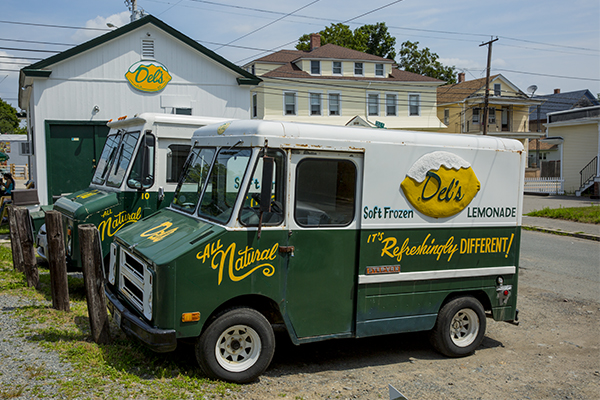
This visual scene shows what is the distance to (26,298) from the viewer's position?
7320mm

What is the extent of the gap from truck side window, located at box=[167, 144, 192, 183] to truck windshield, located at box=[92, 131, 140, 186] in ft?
1.89

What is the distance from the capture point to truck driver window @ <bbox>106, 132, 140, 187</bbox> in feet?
26.7

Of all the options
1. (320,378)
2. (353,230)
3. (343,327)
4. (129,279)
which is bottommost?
(320,378)

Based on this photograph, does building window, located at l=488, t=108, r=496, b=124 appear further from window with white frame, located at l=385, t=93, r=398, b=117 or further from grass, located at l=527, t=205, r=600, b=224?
grass, located at l=527, t=205, r=600, b=224

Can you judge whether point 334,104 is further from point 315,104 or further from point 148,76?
point 148,76

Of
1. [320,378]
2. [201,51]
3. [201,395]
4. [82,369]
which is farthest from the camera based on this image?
[201,51]

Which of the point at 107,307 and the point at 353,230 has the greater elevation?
the point at 353,230

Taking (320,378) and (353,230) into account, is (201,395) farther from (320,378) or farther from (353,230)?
(353,230)

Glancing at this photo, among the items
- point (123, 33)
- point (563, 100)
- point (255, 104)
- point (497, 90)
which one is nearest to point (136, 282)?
point (123, 33)

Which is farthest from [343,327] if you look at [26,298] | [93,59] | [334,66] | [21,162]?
[21,162]

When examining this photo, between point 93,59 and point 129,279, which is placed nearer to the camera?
point 129,279

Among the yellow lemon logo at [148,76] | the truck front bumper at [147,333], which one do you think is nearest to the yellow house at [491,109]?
the yellow lemon logo at [148,76]

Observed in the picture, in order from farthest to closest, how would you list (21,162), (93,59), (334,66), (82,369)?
(21,162), (334,66), (93,59), (82,369)

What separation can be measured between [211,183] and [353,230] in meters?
1.58
